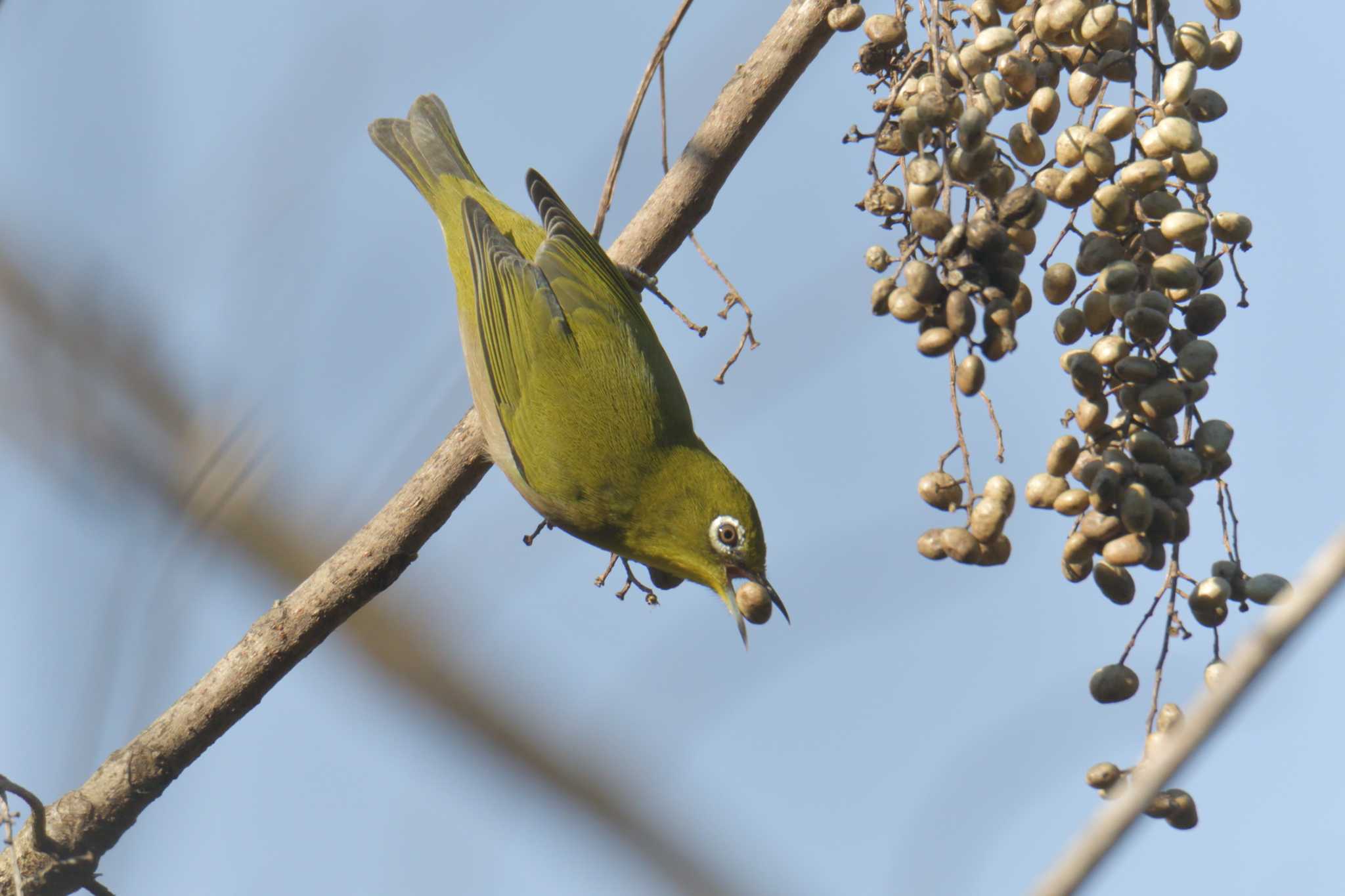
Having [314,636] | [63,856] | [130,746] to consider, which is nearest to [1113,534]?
[314,636]

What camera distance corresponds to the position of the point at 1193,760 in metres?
1.02

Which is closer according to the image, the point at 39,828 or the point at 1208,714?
the point at 1208,714

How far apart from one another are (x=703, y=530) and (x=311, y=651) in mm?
1740

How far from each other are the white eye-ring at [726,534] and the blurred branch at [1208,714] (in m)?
3.59

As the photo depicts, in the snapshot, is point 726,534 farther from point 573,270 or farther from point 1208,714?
point 1208,714

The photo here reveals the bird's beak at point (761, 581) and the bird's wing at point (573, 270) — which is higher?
the bird's wing at point (573, 270)

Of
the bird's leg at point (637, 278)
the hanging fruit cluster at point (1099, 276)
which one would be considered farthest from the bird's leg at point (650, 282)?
the hanging fruit cluster at point (1099, 276)

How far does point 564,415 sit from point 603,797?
1.96 m

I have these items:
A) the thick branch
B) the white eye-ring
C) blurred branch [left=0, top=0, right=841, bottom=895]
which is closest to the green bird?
the white eye-ring

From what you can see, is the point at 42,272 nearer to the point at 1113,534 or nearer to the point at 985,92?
the point at 985,92

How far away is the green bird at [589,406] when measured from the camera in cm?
481

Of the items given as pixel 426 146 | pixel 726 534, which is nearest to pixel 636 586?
pixel 726 534

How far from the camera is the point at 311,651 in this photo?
A: 3.53 m

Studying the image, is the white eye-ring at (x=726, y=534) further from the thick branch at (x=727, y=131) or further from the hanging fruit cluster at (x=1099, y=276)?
the hanging fruit cluster at (x=1099, y=276)
